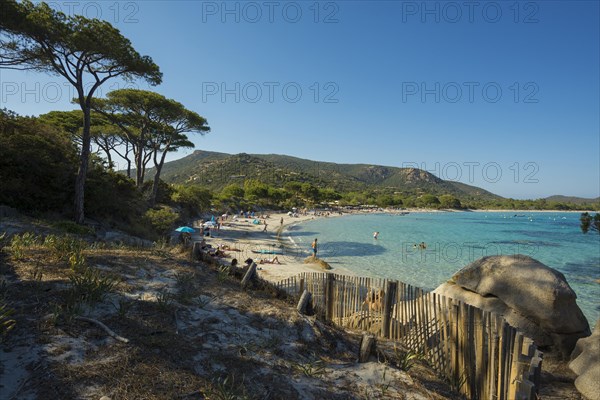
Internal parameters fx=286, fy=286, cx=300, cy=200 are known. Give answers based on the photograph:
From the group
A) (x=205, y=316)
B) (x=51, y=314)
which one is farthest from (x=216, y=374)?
(x=51, y=314)

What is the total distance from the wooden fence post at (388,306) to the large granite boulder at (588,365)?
13.4 ft

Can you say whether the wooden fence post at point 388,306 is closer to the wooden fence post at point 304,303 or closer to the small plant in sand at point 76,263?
the wooden fence post at point 304,303

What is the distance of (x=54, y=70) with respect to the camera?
1358cm

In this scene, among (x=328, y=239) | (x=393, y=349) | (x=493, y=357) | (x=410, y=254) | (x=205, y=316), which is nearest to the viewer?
(x=493, y=357)

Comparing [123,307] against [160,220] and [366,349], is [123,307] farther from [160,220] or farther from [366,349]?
[160,220]

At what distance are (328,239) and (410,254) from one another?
33.3 ft

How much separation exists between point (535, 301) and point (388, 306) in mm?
4395

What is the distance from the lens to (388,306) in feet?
20.2

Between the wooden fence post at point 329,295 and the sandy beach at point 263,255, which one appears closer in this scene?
the wooden fence post at point 329,295

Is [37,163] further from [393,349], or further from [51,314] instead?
[393,349]

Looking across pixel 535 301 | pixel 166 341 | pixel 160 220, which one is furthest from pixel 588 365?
pixel 160 220

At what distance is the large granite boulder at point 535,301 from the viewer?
23.7 ft

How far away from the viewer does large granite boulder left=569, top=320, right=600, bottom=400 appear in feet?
19.1

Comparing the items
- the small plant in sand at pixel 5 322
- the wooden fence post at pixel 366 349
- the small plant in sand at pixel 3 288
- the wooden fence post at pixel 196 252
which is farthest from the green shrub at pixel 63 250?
the wooden fence post at pixel 366 349
